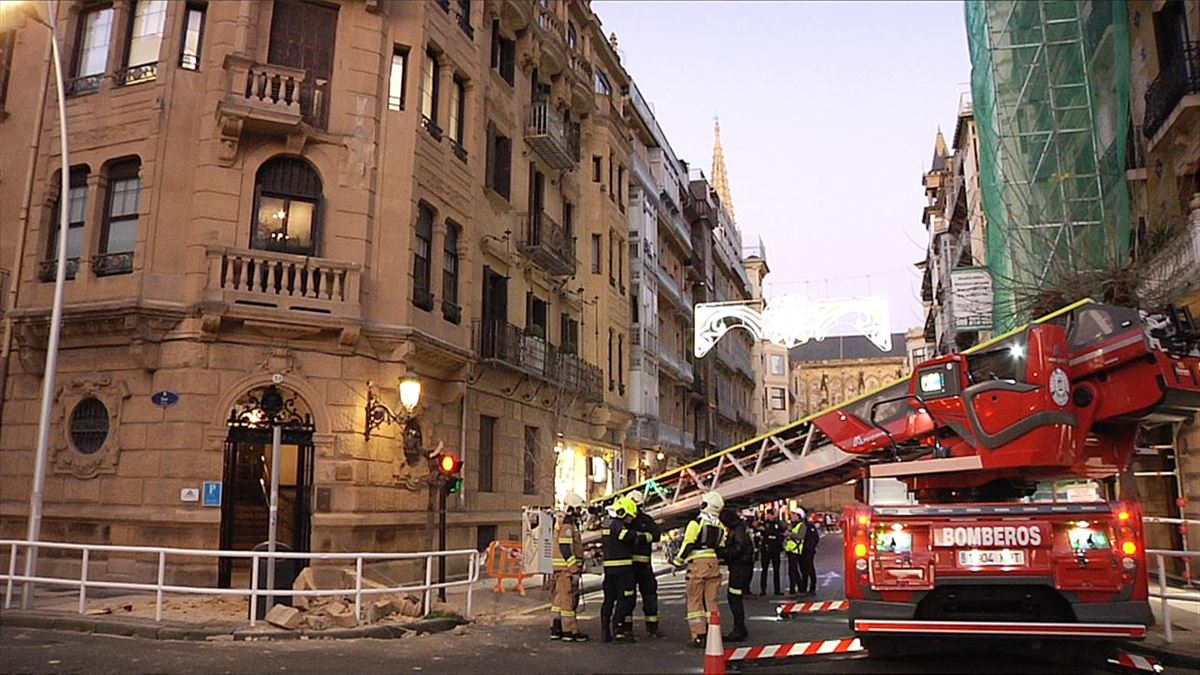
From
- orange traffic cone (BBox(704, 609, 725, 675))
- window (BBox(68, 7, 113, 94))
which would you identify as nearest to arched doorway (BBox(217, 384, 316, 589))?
window (BBox(68, 7, 113, 94))

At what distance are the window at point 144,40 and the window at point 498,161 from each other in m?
7.69

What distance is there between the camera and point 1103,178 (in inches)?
846

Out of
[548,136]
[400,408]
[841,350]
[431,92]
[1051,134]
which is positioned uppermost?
[841,350]

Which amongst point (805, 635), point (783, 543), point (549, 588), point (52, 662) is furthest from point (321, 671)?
point (783, 543)

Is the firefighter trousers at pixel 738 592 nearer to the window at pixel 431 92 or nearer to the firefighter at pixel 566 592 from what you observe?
the firefighter at pixel 566 592

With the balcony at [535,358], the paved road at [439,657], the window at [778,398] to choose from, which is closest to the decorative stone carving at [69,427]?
the paved road at [439,657]

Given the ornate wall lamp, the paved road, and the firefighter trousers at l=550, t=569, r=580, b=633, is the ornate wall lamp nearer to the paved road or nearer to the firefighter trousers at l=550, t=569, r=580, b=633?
the paved road

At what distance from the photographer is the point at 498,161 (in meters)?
23.5

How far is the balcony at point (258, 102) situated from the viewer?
637 inches

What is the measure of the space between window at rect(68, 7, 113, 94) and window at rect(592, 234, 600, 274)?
15322 millimetres

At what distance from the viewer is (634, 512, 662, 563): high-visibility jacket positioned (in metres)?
11.3

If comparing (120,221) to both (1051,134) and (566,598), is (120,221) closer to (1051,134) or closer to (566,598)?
(566,598)

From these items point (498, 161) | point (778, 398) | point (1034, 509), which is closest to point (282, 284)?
point (498, 161)

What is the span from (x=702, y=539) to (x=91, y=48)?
1566 centimetres
